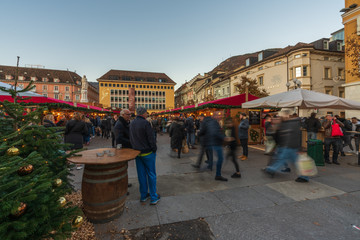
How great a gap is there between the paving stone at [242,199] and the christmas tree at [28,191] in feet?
8.63

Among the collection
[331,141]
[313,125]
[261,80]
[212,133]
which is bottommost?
[331,141]

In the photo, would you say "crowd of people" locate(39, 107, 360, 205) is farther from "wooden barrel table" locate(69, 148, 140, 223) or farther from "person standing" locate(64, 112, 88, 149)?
"wooden barrel table" locate(69, 148, 140, 223)

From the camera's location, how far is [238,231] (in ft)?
8.05

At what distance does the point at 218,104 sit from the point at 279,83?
22846 millimetres

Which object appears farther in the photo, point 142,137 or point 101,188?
point 142,137

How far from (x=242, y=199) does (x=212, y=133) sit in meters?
1.71

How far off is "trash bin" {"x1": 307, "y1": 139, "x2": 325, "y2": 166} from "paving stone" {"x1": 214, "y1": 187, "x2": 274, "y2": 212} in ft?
11.5

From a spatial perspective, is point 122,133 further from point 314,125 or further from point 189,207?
point 314,125

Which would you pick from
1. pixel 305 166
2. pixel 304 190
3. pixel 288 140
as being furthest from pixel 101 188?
pixel 305 166

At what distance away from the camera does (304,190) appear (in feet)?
12.5

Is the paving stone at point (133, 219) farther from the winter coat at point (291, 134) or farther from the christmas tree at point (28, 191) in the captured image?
the winter coat at point (291, 134)

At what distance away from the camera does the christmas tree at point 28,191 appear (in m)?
1.15

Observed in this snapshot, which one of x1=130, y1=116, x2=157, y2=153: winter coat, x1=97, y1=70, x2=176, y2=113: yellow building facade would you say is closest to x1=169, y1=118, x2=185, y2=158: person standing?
x1=130, y1=116, x2=157, y2=153: winter coat

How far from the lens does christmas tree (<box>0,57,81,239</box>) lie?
3.78ft
